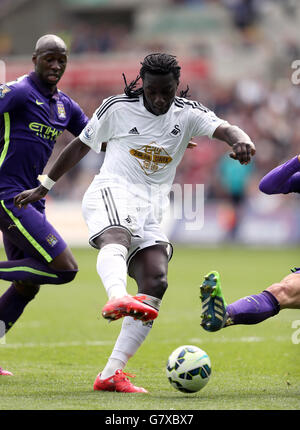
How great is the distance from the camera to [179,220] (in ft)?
70.6

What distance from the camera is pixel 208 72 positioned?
2727 cm

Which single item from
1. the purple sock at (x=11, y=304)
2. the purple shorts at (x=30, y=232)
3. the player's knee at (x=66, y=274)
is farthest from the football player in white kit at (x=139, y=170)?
the purple sock at (x=11, y=304)

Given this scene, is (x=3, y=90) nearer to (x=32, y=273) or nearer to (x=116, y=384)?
(x=32, y=273)

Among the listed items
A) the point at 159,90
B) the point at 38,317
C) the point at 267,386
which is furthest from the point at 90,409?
the point at 38,317

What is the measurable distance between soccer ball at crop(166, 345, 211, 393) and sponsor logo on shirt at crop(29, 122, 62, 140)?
7.40ft

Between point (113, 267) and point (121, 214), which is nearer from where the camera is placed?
point (113, 267)

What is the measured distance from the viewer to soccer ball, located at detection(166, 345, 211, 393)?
552cm

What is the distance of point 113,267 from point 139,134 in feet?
3.45

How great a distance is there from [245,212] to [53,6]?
20.3 m

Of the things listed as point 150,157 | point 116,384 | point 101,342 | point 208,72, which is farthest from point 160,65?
point 208,72

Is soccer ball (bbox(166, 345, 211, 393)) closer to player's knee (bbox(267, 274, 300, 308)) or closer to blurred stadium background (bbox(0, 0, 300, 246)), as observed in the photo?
player's knee (bbox(267, 274, 300, 308))

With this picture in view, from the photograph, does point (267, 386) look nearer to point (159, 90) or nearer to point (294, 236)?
point (159, 90)

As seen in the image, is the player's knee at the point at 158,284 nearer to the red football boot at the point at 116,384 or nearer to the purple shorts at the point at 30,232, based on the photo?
the red football boot at the point at 116,384
